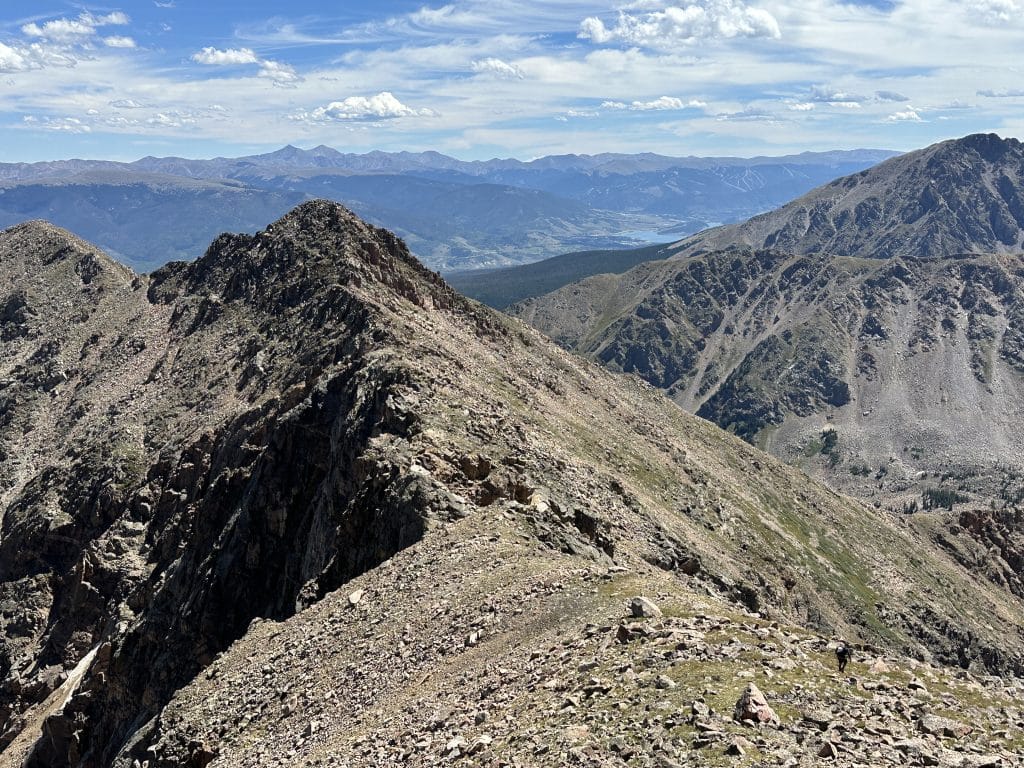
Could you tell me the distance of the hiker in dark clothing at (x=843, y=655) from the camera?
2464 cm

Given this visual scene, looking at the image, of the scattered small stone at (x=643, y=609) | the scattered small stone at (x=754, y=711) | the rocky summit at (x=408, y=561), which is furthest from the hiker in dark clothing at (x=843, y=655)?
the scattered small stone at (x=643, y=609)

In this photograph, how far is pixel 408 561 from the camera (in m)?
43.0

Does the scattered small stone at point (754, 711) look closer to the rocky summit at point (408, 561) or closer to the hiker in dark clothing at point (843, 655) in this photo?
the rocky summit at point (408, 561)

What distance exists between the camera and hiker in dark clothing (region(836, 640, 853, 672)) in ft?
80.8

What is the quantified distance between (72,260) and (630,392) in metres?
128

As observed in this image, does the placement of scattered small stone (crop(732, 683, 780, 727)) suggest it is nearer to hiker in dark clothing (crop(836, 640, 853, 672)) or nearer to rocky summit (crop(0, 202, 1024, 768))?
rocky summit (crop(0, 202, 1024, 768))

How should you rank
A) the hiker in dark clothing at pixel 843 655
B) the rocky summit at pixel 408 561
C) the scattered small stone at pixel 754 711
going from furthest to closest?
the hiker in dark clothing at pixel 843 655, the rocky summit at pixel 408 561, the scattered small stone at pixel 754 711

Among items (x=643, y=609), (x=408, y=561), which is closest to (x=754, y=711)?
(x=643, y=609)

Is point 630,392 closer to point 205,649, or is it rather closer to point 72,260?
point 205,649

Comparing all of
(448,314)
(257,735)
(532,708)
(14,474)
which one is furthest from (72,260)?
(532,708)

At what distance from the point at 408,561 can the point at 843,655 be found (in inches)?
933

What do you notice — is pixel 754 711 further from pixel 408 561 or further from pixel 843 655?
pixel 408 561

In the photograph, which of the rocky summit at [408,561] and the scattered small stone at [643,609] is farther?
the scattered small stone at [643,609]

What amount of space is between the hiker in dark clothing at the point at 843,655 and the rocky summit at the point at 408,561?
1.01 ft
